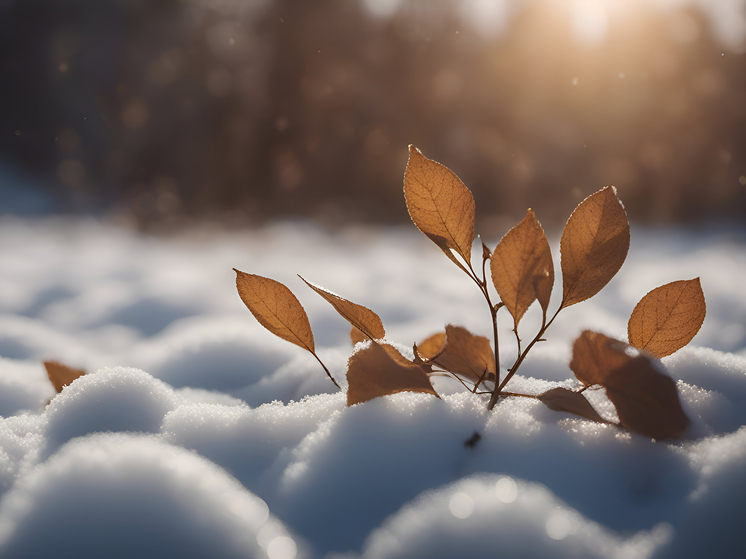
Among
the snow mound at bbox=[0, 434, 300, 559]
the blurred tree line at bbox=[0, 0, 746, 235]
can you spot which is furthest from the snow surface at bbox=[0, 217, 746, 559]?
the blurred tree line at bbox=[0, 0, 746, 235]

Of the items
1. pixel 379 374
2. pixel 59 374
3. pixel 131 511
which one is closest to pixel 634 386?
pixel 379 374

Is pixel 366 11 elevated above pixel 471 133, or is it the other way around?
pixel 366 11

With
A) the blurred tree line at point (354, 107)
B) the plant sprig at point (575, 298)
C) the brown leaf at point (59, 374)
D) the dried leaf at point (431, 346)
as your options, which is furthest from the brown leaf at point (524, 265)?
the blurred tree line at point (354, 107)

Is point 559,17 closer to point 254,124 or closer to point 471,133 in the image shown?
point 471,133

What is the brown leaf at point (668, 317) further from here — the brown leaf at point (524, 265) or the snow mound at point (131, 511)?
the snow mound at point (131, 511)

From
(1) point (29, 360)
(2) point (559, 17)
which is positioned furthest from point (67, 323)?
(2) point (559, 17)

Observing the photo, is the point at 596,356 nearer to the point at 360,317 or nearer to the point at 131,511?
the point at 360,317
